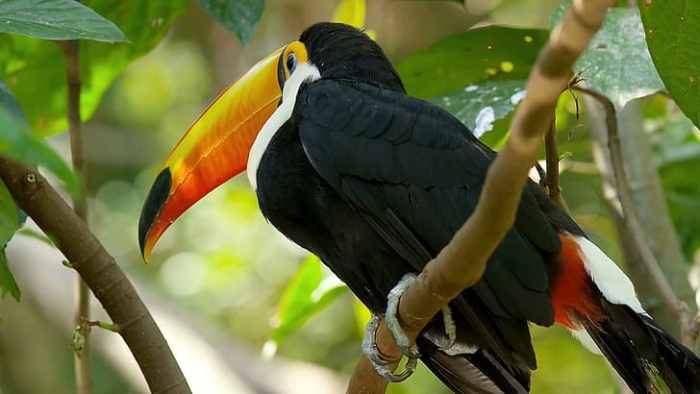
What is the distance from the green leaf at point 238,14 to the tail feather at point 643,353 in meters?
0.80

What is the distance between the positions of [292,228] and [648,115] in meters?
1.56

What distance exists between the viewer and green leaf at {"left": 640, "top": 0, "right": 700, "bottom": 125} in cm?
181

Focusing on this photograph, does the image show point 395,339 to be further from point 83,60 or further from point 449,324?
point 83,60

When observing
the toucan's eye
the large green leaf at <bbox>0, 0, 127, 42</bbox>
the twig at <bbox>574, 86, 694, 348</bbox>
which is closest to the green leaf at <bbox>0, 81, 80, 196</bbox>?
the large green leaf at <bbox>0, 0, 127, 42</bbox>

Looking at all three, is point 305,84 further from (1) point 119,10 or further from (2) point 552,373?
(2) point 552,373

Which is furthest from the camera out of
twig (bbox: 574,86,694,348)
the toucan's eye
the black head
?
the toucan's eye

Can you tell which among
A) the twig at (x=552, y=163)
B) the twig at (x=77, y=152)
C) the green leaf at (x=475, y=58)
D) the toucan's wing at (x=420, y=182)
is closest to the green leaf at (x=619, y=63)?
the twig at (x=552, y=163)

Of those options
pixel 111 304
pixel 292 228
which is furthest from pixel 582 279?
pixel 111 304

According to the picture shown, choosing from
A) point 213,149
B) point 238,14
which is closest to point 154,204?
point 213,149

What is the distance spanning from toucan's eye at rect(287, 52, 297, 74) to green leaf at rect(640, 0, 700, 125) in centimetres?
86

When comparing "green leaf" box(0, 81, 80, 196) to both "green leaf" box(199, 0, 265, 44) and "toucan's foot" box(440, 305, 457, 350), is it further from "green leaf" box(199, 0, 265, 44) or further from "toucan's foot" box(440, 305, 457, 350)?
"green leaf" box(199, 0, 265, 44)

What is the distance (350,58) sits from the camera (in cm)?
238

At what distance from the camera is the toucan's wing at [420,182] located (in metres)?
1.93

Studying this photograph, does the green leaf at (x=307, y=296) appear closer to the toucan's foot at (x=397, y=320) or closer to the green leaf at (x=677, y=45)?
the toucan's foot at (x=397, y=320)
